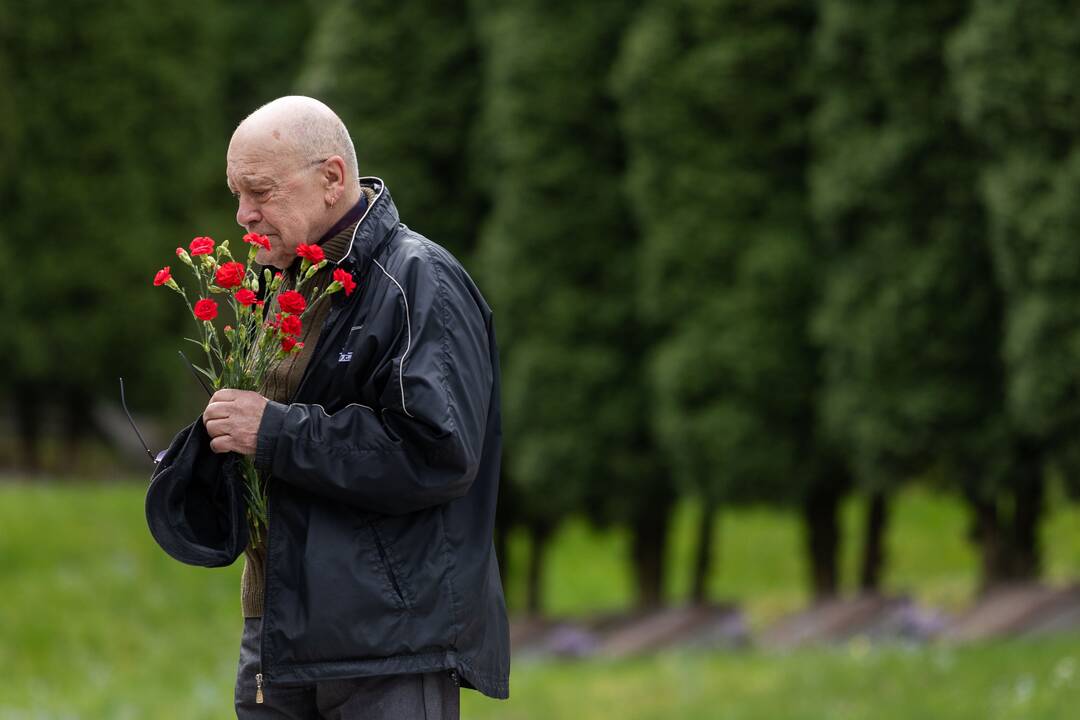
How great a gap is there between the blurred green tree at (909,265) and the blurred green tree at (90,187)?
10666 mm

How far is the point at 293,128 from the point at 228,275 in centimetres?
30

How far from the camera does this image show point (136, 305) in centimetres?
1966

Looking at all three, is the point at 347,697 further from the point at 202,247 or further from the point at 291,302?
the point at 202,247

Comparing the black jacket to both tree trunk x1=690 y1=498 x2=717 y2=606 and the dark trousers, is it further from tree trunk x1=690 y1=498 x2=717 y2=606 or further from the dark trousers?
tree trunk x1=690 y1=498 x2=717 y2=606

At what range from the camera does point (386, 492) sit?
9.75ft

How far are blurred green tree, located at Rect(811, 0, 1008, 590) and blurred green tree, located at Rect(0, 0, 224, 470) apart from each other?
1067 cm

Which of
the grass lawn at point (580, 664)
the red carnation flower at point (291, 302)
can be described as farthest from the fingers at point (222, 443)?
the grass lawn at point (580, 664)

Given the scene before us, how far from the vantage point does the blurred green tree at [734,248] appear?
1216cm

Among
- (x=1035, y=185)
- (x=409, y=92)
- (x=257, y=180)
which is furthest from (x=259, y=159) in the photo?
(x=409, y=92)

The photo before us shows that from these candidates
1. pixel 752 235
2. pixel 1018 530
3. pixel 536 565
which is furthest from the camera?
pixel 536 565

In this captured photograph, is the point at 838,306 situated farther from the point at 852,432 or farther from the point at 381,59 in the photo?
the point at 381,59

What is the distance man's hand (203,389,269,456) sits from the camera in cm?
301

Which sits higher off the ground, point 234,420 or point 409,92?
point 409,92

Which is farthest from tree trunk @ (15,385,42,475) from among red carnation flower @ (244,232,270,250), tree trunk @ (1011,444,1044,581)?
red carnation flower @ (244,232,270,250)
